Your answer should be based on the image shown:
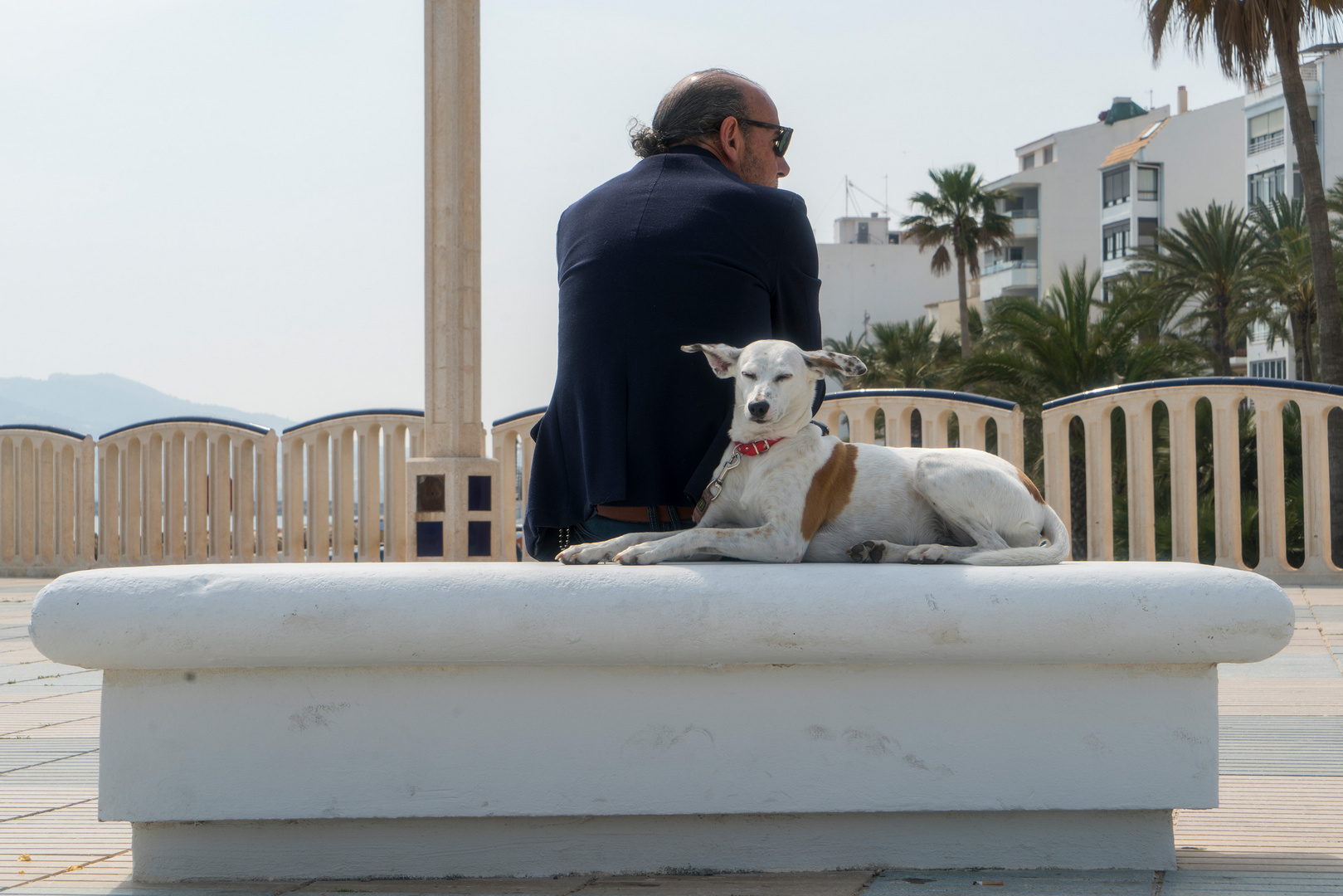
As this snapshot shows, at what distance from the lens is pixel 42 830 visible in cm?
277

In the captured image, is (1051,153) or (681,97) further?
(1051,153)

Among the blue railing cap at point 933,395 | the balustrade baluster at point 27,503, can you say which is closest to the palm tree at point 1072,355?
the blue railing cap at point 933,395

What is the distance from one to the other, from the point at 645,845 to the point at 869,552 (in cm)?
82

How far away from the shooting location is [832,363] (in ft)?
8.43

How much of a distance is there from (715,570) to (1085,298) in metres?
21.1

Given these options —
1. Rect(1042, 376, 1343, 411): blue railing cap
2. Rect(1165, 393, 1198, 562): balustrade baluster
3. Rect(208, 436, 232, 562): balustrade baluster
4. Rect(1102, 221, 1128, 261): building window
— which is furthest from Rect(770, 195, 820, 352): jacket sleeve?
Rect(1102, 221, 1128, 261): building window

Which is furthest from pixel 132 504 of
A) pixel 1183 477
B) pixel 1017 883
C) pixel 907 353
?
pixel 907 353

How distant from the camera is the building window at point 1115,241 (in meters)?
61.1

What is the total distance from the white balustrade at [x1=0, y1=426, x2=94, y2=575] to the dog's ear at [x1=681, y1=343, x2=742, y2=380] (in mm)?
11650

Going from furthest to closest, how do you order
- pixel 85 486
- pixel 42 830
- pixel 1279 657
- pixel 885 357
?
pixel 885 357 → pixel 85 486 → pixel 1279 657 → pixel 42 830

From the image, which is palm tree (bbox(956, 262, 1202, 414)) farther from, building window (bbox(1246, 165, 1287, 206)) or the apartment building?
the apartment building

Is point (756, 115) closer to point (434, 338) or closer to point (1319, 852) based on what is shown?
point (1319, 852)

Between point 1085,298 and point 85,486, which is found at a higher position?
point 1085,298

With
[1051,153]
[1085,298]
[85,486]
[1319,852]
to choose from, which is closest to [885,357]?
[1085,298]
